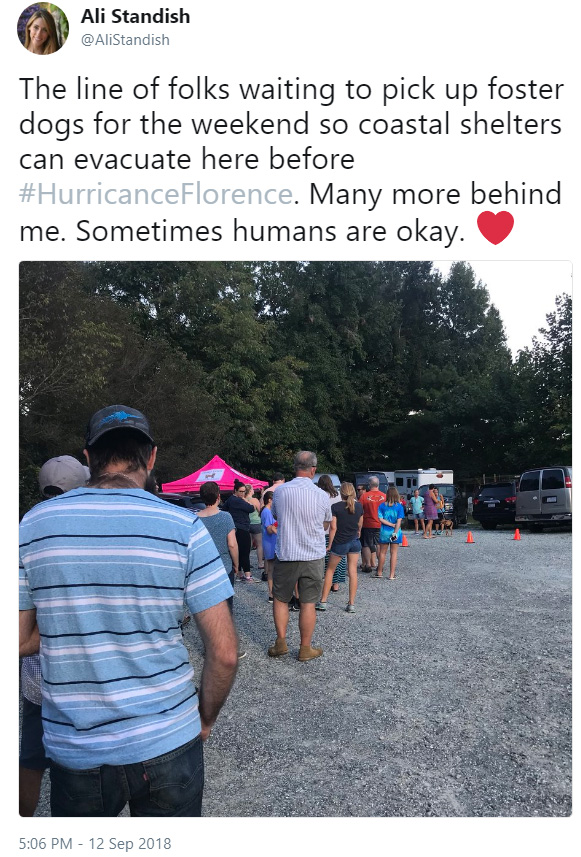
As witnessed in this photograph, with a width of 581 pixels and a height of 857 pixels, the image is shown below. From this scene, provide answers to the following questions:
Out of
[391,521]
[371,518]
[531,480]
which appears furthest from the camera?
[531,480]

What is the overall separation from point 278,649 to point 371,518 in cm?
591

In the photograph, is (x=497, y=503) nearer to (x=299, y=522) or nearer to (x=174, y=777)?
(x=299, y=522)

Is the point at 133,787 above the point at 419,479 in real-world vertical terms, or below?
above

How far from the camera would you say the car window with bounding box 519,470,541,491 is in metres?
21.8

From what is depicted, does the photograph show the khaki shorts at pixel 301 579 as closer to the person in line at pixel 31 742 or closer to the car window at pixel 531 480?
the person in line at pixel 31 742

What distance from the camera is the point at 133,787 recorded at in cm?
208

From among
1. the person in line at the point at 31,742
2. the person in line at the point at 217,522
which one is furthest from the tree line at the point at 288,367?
the person in line at the point at 31,742

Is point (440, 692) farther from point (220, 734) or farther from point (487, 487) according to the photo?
point (487, 487)
